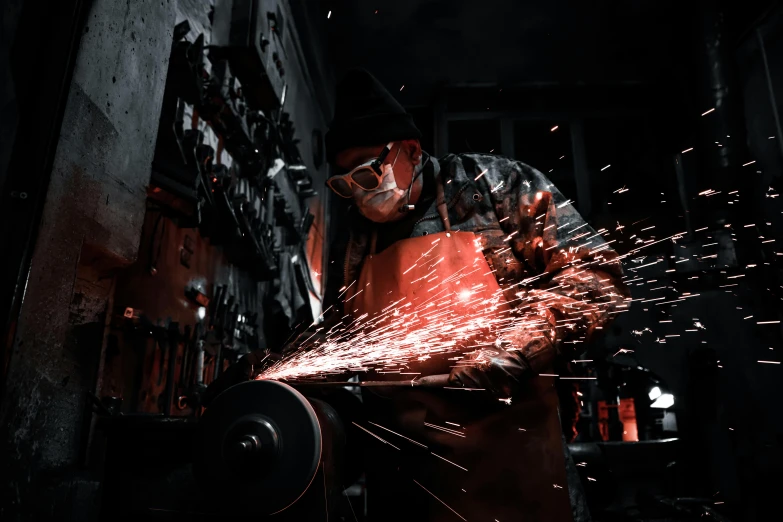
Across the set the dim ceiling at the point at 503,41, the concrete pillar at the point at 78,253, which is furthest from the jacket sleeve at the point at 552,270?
the dim ceiling at the point at 503,41

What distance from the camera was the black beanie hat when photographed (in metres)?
2.61

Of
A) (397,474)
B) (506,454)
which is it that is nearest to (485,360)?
(506,454)

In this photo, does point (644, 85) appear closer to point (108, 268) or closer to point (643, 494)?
point (643, 494)

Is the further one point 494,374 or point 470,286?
point 470,286

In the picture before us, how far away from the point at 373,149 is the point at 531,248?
954 millimetres

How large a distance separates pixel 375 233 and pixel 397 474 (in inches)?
48.3

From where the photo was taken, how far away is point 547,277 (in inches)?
88.6

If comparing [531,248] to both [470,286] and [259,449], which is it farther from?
[259,449]

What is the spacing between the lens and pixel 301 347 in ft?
8.07

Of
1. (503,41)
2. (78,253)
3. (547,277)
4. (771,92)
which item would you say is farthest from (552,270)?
(503,41)

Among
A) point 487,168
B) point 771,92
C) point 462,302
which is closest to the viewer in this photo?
point 462,302

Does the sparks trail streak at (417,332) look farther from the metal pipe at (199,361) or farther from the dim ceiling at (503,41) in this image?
the dim ceiling at (503,41)

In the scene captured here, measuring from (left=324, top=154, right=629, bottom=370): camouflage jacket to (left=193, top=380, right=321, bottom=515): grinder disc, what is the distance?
2.81ft

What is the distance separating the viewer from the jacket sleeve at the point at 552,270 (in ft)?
6.52
